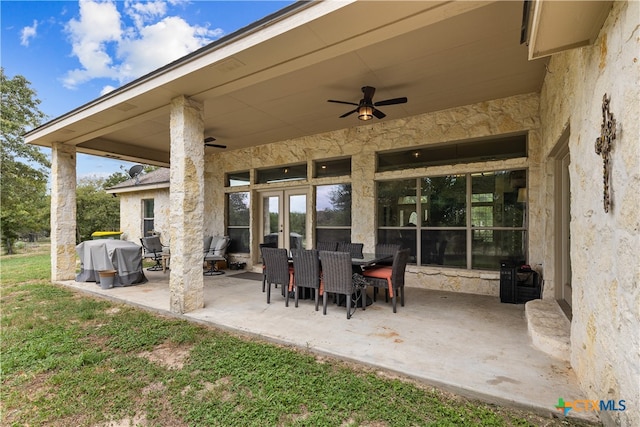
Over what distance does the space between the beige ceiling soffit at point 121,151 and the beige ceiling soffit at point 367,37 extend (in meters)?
4.99

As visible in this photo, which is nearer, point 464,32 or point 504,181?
point 464,32

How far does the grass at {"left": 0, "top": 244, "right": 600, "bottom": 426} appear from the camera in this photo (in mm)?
1901

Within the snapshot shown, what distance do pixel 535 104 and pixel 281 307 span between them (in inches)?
197

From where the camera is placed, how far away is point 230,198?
8.48 meters

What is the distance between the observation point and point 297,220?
24.1ft

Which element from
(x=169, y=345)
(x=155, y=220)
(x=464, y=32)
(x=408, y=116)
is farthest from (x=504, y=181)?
(x=155, y=220)

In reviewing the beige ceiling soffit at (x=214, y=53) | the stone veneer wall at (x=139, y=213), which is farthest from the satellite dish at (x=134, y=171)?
the beige ceiling soffit at (x=214, y=53)

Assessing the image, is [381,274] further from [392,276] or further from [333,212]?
[333,212]

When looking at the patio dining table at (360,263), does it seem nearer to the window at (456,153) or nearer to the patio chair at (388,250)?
the patio chair at (388,250)

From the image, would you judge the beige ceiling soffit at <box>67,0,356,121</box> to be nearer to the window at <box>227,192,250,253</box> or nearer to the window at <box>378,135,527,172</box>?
the window at <box>378,135,527,172</box>

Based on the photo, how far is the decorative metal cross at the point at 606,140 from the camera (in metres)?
1.55

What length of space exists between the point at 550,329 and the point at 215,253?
6804 millimetres

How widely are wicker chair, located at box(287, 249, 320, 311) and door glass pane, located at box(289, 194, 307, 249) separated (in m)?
3.05

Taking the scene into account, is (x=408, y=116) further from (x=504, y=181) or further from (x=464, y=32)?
(x=464, y=32)
